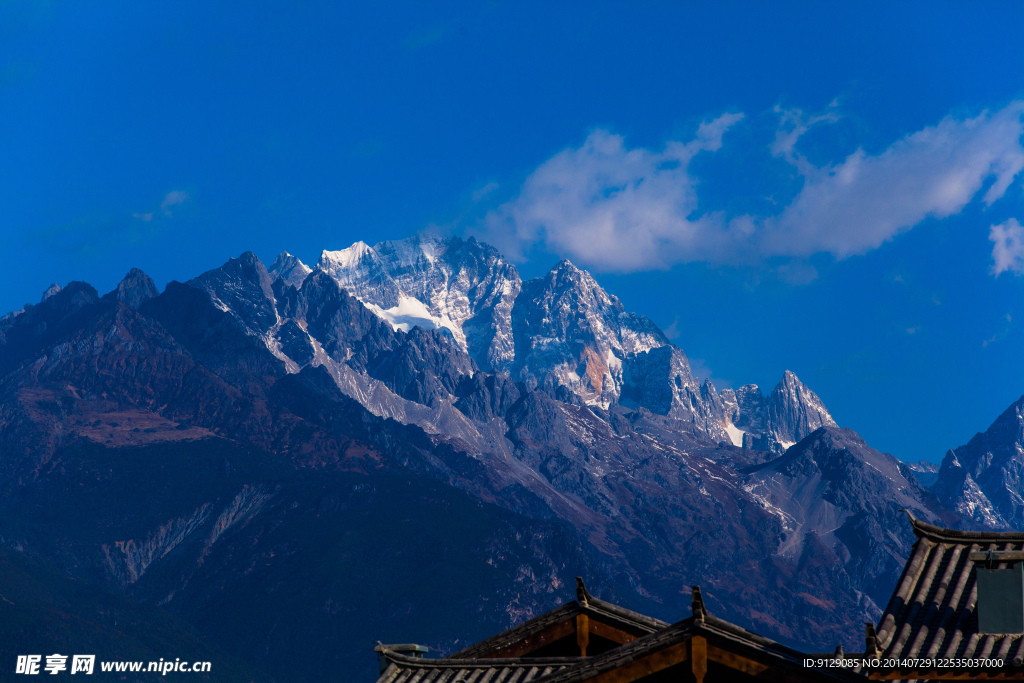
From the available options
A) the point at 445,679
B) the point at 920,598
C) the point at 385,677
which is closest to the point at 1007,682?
the point at 920,598

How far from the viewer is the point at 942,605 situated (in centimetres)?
2467

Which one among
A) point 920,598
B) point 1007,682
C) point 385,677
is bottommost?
point 1007,682

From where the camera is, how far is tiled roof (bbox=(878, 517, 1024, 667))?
23188 millimetres

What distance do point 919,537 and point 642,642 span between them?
318 inches

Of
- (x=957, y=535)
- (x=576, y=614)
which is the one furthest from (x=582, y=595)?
(x=957, y=535)

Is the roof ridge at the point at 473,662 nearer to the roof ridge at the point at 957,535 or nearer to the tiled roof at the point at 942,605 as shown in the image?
the tiled roof at the point at 942,605

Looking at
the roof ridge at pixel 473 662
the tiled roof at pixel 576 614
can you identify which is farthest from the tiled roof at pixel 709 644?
the tiled roof at pixel 576 614

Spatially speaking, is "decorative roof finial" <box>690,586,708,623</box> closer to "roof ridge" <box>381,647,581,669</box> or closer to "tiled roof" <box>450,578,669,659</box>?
"roof ridge" <box>381,647,581,669</box>

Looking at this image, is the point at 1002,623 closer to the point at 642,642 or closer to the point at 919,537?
the point at 919,537

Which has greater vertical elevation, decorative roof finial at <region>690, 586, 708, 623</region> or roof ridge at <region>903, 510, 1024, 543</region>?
roof ridge at <region>903, 510, 1024, 543</region>

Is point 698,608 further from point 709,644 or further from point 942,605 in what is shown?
point 942,605

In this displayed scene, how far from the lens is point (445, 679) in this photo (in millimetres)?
31141

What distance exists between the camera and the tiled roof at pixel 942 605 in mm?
23188

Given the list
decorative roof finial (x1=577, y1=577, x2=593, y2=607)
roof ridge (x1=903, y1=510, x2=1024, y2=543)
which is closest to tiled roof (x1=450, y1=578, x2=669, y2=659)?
decorative roof finial (x1=577, y1=577, x2=593, y2=607)
